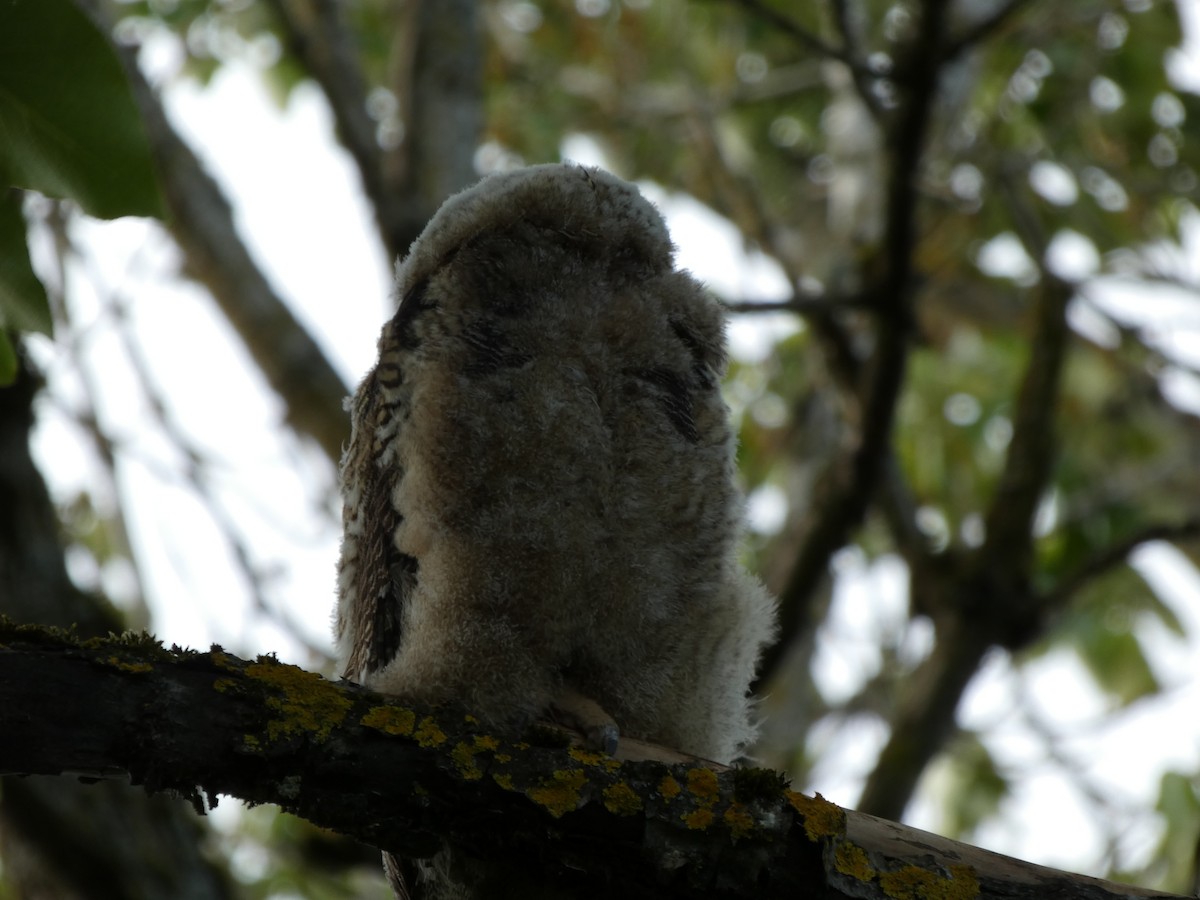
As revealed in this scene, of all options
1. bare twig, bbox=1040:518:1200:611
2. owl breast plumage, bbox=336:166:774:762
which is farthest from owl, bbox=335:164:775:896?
bare twig, bbox=1040:518:1200:611

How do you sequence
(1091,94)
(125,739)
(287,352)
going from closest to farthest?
(125,739)
(287,352)
(1091,94)

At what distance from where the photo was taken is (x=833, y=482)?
5363mm

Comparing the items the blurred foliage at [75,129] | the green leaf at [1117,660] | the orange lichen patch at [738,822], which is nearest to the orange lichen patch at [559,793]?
the orange lichen patch at [738,822]

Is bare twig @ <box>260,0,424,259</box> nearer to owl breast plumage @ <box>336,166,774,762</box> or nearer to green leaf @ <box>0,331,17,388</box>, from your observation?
owl breast plumage @ <box>336,166,774,762</box>

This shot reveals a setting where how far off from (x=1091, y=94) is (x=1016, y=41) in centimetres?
51

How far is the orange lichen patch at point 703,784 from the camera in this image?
2098mm

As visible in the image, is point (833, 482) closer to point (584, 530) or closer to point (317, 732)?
point (584, 530)

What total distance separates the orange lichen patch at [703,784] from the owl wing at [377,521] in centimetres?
70

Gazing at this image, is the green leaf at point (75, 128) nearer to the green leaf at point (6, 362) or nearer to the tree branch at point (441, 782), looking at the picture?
the green leaf at point (6, 362)

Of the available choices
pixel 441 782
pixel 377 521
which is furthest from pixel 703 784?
pixel 377 521

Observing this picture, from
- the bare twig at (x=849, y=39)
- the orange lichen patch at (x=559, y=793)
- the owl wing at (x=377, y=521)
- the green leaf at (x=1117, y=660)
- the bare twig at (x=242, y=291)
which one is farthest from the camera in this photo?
the green leaf at (x=1117, y=660)

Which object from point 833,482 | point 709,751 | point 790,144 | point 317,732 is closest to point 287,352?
point 833,482

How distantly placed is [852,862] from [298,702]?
95 centimetres

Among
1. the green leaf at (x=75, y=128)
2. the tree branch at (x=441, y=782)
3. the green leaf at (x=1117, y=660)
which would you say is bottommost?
the tree branch at (x=441, y=782)
